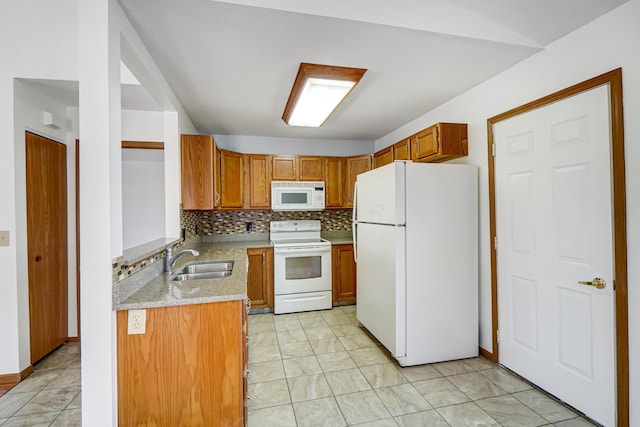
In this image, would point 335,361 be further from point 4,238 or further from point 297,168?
point 4,238

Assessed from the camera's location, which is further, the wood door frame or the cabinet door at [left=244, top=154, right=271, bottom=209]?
the cabinet door at [left=244, top=154, right=271, bottom=209]

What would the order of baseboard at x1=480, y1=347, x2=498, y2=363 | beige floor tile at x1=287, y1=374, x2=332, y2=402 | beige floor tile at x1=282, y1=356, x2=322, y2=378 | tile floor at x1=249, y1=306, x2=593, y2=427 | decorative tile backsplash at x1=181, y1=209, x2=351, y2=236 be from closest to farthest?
1. tile floor at x1=249, y1=306, x2=593, y2=427
2. beige floor tile at x1=287, y1=374, x2=332, y2=402
3. beige floor tile at x1=282, y1=356, x2=322, y2=378
4. baseboard at x1=480, y1=347, x2=498, y2=363
5. decorative tile backsplash at x1=181, y1=209, x2=351, y2=236

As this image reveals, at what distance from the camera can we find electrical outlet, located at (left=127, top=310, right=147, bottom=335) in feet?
4.89

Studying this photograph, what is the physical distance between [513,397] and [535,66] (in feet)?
7.69

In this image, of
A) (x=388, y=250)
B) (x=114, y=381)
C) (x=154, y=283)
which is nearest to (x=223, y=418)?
(x=114, y=381)

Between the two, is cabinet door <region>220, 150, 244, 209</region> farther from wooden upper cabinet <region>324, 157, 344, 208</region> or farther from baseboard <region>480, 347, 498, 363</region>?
baseboard <region>480, 347, 498, 363</region>

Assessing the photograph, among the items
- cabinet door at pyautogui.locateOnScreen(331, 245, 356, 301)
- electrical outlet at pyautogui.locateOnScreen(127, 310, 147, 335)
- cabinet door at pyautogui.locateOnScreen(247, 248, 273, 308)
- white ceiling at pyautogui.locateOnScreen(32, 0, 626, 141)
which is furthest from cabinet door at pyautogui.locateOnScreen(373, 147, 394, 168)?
electrical outlet at pyautogui.locateOnScreen(127, 310, 147, 335)

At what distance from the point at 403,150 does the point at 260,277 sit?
235 centimetres

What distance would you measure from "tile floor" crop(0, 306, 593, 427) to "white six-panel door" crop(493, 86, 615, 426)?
26cm

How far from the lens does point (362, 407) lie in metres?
1.95

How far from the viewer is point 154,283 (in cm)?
190

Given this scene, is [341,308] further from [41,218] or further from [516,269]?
[41,218]

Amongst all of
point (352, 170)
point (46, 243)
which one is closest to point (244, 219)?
point (352, 170)

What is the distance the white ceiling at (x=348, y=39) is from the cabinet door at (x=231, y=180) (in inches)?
39.1
